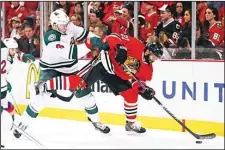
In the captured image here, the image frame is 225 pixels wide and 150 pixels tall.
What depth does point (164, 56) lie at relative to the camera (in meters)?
4.12

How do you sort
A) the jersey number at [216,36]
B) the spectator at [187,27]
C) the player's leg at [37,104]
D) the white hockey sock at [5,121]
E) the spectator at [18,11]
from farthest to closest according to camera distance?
the spectator at [18,11]
the spectator at [187,27]
the jersey number at [216,36]
the player's leg at [37,104]
the white hockey sock at [5,121]

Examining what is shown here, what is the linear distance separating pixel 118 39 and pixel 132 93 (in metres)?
0.36

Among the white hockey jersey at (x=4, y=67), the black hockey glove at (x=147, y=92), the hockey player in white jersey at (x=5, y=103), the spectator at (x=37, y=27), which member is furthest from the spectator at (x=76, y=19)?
the white hockey jersey at (x=4, y=67)

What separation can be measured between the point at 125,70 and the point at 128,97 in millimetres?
219

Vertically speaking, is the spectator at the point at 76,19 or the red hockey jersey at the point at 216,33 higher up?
the spectator at the point at 76,19

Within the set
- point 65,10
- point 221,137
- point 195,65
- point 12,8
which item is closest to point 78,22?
point 65,10

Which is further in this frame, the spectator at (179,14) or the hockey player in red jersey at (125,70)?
the spectator at (179,14)

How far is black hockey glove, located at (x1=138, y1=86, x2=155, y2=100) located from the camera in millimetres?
3938

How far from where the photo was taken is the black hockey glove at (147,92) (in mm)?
3938

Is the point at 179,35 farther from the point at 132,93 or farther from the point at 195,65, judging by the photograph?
the point at 132,93

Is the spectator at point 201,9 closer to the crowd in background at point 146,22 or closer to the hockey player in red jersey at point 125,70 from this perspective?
the crowd in background at point 146,22

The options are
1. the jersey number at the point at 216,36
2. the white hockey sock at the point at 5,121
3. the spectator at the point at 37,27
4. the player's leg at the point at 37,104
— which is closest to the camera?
the white hockey sock at the point at 5,121

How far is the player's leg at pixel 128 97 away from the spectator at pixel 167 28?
39 cm

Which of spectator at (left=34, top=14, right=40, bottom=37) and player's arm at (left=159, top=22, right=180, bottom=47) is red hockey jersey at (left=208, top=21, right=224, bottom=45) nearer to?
player's arm at (left=159, top=22, right=180, bottom=47)
